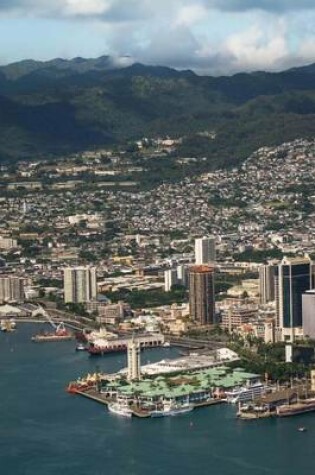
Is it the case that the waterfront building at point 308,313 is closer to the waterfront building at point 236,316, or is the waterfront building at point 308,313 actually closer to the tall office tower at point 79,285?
the waterfront building at point 236,316

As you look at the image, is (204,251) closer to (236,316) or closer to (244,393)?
(236,316)

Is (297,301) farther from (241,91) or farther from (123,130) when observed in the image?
(241,91)

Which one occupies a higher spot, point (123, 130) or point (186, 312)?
point (123, 130)

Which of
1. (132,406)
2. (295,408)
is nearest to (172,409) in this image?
(132,406)

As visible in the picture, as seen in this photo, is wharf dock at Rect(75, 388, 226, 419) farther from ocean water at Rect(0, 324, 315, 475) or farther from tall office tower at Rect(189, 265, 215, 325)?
tall office tower at Rect(189, 265, 215, 325)

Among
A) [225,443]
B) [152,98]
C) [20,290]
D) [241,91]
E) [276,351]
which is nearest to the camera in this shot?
[225,443]

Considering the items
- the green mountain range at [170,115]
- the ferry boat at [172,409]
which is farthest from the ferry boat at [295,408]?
the green mountain range at [170,115]

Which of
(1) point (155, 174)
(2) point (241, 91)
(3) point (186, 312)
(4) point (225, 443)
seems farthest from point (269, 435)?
(2) point (241, 91)
